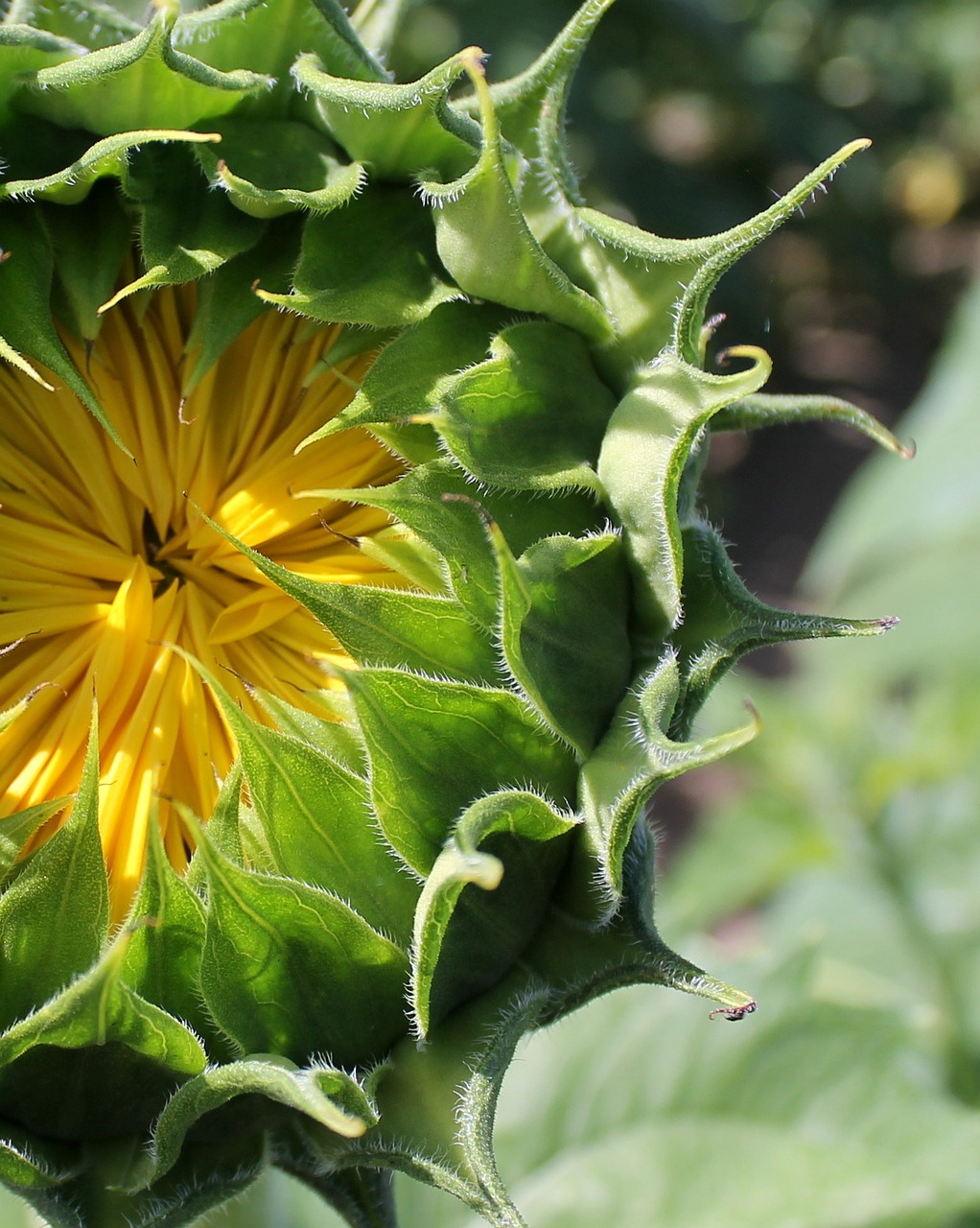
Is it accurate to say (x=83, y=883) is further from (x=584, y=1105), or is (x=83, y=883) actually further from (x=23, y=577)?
(x=584, y=1105)

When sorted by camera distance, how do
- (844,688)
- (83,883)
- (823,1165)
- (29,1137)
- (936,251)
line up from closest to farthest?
(83,883)
(29,1137)
(823,1165)
(844,688)
(936,251)

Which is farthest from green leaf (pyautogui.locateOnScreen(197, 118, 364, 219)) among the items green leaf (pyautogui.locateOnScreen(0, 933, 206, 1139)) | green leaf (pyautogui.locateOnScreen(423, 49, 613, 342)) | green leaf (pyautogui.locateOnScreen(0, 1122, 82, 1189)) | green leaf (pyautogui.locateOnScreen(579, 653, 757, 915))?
green leaf (pyautogui.locateOnScreen(0, 1122, 82, 1189))

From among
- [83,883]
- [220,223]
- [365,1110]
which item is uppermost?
[220,223]

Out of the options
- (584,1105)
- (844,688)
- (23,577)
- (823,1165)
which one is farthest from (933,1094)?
(23,577)

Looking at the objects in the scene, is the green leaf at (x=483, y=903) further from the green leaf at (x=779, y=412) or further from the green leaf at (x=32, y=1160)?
the green leaf at (x=779, y=412)

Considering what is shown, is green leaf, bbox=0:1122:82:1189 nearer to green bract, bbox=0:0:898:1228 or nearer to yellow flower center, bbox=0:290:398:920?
green bract, bbox=0:0:898:1228
